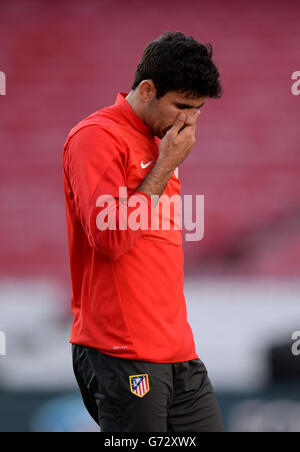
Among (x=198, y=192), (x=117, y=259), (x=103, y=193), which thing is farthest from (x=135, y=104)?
(x=198, y=192)

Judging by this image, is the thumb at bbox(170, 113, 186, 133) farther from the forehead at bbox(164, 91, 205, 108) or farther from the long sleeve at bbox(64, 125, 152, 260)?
the long sleeve at bbox(64, 125, 152, 260)

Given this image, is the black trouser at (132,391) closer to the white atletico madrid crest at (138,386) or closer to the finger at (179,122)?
the white atletico madrid crest at (138,386)

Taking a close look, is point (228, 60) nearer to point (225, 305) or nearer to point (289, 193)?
point (289, 193)

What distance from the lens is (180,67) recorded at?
62.7 inches

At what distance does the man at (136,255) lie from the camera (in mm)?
1494

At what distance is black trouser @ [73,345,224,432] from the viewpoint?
151 cm

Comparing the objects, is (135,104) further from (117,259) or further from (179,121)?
(117,259)

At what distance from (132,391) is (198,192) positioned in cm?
204

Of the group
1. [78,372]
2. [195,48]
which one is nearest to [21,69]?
[195,48]

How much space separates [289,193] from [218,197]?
1.25ft

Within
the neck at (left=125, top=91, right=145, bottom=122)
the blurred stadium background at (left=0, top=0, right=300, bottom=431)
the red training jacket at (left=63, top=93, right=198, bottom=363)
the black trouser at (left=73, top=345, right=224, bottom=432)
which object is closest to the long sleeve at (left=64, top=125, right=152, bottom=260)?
the red training jacket at (left=63, top=93, right=198, bottom=363)

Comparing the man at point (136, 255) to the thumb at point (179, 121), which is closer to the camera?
the man at point (136, 255)

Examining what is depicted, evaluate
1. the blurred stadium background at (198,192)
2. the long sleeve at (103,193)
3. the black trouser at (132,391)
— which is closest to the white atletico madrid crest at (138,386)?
the black trouser at (132,391)

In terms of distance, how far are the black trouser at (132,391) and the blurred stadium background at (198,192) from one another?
174 centimetres
